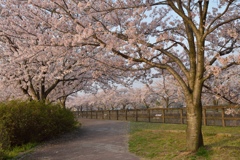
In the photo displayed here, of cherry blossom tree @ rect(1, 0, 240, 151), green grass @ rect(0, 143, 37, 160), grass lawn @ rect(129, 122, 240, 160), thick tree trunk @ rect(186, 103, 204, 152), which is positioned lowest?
green grass @ rect(0, 143, 37, 160)

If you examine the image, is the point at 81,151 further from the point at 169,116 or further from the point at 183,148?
the point at 169,116

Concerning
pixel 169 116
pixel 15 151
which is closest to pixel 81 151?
pixel 15 151

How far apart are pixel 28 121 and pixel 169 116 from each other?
36.1ft

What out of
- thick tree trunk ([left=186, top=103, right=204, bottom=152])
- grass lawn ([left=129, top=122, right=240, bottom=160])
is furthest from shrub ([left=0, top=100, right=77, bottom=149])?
thick tree trunk ([left=186, top=103, right=204, bottom=152])

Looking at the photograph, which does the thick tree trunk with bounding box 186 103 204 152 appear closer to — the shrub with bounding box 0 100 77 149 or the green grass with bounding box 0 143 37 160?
Answer: the green grass with bounding box 0 143 37 160

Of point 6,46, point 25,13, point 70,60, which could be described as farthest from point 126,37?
point 6,46

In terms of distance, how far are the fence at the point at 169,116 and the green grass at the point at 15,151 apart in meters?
9.24

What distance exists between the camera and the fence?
14.7m

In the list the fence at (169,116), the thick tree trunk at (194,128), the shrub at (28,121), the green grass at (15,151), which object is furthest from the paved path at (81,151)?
the fence at (169,116)

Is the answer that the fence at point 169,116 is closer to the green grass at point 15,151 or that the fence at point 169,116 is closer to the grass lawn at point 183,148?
the grass lawn at point 183,148

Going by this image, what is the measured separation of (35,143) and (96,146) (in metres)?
3.38

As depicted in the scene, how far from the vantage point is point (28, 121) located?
1174 cm

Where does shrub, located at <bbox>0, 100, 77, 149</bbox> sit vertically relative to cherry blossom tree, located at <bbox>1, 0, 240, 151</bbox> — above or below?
below

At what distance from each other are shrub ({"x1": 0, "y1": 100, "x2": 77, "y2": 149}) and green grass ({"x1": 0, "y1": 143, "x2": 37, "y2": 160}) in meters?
0.45
